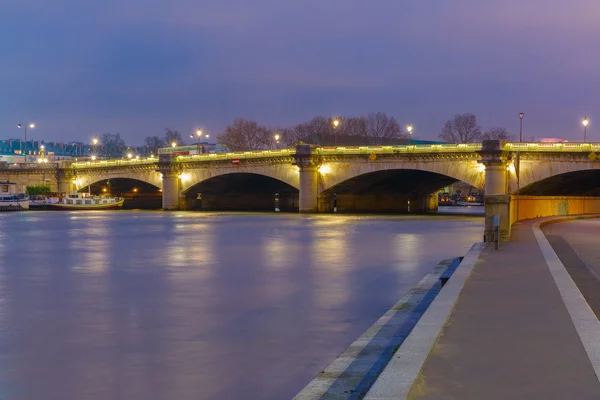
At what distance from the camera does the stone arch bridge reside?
5903cm

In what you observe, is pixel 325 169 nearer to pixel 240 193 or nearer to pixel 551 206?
pixel 551 206

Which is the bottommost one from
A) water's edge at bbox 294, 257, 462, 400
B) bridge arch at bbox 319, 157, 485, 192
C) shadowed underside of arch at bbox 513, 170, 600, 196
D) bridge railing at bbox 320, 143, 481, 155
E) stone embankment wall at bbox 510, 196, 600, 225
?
water's edge at bbox 294, 257, 462, 400

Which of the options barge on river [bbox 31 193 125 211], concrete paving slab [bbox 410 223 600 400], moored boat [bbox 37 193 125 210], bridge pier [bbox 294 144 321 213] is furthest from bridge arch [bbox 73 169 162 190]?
Result: concrete paving slab [bbox 410 223 600 400]

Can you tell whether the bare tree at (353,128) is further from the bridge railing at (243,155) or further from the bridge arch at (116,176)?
the bridge railing at (243,155)

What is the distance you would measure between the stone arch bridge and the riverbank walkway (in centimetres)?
2575

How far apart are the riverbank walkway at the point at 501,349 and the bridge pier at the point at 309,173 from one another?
2347 inches

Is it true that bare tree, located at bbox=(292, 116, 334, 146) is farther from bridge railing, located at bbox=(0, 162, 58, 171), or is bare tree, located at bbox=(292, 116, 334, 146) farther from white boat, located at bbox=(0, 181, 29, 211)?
white boat, located at bbox=(0, 181, 29, 211)

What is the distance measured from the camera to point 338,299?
1723 centimetres

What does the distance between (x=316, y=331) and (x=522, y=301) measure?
12.3 ft

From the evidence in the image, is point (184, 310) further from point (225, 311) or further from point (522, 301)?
point (522, 301)

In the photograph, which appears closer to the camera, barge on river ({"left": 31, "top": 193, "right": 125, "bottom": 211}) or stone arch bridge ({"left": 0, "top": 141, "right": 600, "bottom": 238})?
stone arch bridge ({"left": 0, "top": 141, "right": 600, "bottom": 238})

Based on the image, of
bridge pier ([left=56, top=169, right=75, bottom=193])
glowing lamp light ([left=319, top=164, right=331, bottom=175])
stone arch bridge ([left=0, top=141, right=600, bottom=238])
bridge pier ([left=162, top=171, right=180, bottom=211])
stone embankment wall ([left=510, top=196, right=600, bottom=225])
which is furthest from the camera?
bridge pier ([left=56, top=169, right=75, bottom=193])

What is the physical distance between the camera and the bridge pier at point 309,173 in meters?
73.2

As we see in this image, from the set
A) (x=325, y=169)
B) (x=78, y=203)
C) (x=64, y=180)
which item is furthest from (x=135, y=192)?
(x=325, y=169)
